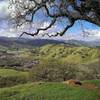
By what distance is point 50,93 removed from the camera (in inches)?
1571

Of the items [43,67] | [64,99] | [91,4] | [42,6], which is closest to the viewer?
[91,4]

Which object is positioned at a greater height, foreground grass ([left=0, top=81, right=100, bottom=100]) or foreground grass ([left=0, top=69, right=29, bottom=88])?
foreground grass ([left=0, top=81, right=100, bottom=100])

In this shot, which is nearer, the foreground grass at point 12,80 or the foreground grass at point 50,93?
the foreground grass at point 50,93

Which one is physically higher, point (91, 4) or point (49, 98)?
point (91, 4)

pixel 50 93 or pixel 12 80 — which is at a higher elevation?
pixel 50 93

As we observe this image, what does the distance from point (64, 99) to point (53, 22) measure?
8.45 m

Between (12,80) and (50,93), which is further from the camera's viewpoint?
(12,80)

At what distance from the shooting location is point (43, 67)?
109750 millimetres

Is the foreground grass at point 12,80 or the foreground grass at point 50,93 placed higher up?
the foreground grass at point 50,93

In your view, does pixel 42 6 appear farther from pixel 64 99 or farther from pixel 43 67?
pixel 43 67

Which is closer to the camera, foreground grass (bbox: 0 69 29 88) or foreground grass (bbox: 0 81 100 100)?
foreground grass (bbox: 0 81 100 100)

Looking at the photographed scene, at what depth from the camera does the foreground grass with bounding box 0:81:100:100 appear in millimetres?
38219

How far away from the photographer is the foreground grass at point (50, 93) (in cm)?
3822

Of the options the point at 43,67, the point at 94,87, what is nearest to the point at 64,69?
the point at 43,67
